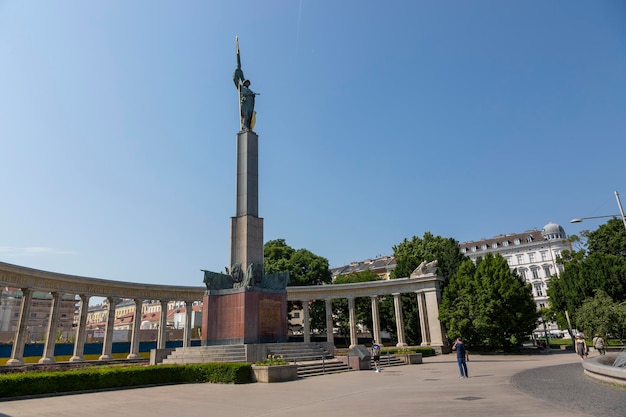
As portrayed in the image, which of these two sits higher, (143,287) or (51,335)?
(143,287)

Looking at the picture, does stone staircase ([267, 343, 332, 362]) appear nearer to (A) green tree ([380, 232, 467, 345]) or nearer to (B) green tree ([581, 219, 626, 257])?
(A) green tree ([380, 232, 467, 345])

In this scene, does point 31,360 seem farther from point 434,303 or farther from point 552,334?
point 552,334

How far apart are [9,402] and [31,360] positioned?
3322cm

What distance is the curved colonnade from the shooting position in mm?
36969

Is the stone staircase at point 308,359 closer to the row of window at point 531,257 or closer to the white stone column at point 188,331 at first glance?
the white stone column at point 188,331

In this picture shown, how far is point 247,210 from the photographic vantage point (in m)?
30.1

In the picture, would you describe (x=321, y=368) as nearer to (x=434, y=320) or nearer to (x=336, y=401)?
(x=336, y=401)

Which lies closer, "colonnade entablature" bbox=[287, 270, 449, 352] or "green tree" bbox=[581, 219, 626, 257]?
"colonnade entablature" bbox=[287, 270, 449, 352]

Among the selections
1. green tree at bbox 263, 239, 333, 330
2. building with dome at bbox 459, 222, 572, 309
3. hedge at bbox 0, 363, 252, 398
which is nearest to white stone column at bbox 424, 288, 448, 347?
green tree at bbox 263, 239, 333, 330

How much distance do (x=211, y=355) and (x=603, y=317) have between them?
34000 mm

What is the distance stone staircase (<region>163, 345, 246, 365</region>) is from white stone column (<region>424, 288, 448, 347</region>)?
28.8m

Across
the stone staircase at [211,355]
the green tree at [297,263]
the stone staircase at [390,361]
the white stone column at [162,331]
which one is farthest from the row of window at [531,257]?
the stone staircase at [211,355]

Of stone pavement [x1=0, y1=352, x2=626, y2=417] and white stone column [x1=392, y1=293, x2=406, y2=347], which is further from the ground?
white stone column [x1=392, y1=293, x2=406, y2=347]

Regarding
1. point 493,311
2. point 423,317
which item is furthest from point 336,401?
point 423,317
